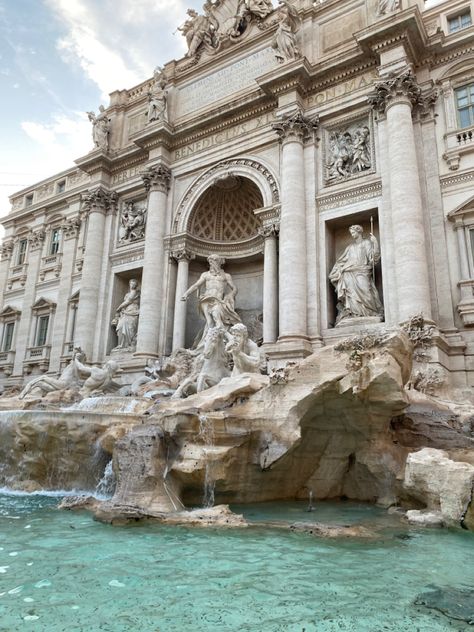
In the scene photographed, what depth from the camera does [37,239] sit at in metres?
23.4

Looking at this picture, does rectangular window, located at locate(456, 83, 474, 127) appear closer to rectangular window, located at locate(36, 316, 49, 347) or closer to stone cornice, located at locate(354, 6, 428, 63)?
stone cornice, located at locate(354, 6, 428, 63)

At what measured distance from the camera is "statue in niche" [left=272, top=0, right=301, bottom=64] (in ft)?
50.3

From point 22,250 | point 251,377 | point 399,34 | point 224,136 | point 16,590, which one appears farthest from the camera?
point 22,250

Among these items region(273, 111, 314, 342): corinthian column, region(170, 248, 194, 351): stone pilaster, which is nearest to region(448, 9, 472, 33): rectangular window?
region(273, 111, 314, 342): corinthian column

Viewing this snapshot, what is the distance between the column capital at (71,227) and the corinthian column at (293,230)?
1106cm

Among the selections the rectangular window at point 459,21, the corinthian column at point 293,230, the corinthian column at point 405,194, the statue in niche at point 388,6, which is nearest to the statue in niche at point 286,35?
the corinthian column at point 293,230

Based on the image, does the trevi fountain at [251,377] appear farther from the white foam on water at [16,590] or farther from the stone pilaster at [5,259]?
the stone pilaster at [5,259]

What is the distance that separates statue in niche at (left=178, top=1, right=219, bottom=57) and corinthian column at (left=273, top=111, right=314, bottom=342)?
22.8ft

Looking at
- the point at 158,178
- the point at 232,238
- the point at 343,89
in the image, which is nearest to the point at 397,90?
the point at 343,89

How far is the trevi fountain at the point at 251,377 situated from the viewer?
11.9ft

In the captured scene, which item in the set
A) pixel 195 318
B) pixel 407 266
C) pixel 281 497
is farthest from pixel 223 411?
pixel 195 318

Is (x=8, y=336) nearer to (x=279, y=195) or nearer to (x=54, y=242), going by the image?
(x=54, y=242)

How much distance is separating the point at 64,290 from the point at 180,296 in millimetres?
6999

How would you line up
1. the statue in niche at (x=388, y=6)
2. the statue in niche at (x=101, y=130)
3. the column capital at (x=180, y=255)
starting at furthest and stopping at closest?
the statue in niche at (x=101, y=130), the column capital at (x=180, y=255), the statue in niche at (x=388, y=6)
